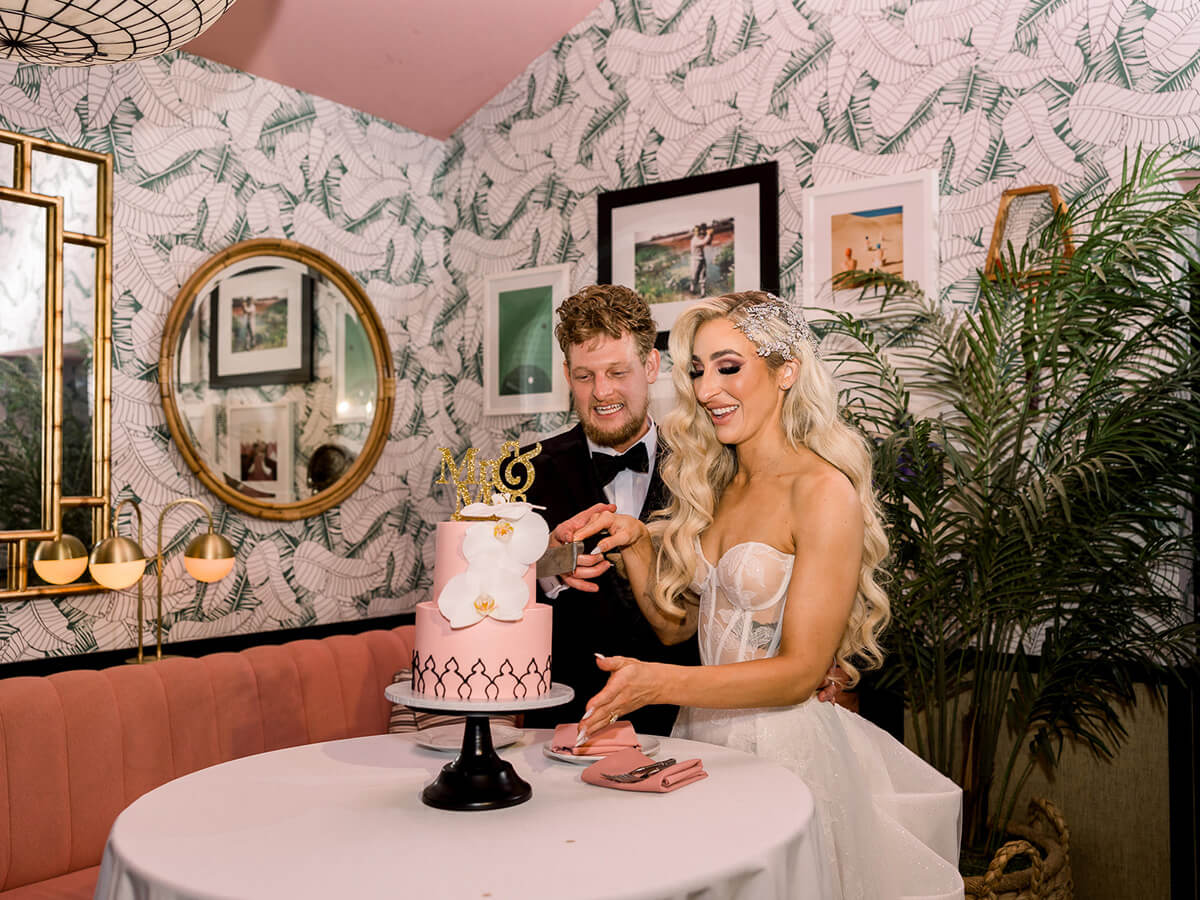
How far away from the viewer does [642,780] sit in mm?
1875

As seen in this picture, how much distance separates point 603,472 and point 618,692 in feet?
4.29

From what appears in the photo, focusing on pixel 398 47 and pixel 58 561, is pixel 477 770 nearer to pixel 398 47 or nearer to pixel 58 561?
pixel 58 561

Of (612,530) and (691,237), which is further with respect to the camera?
(691,237)

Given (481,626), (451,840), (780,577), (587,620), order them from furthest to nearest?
(587,620)
(780,577)
(481,626)
(451,840)

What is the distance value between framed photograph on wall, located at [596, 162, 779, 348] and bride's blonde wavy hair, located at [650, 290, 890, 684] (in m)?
1.79

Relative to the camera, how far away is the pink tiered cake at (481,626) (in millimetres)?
1697

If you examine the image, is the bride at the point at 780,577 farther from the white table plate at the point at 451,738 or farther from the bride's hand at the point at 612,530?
the white table plate at the point at 451,738

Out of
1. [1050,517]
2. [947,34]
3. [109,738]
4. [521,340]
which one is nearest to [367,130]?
[521,340]

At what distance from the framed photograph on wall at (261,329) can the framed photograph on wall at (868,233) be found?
7.21 ft

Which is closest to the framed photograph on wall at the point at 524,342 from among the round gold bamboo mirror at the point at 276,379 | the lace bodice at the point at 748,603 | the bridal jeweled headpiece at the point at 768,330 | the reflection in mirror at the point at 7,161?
the round gold bamboo mirror at the point at 276,379

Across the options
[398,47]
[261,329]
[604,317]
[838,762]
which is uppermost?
[398,47]

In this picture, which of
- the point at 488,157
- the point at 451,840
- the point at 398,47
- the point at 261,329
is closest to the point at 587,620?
the point at 451,840

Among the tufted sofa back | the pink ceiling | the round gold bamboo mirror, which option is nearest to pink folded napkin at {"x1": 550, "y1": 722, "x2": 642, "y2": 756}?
the tufted sofa back

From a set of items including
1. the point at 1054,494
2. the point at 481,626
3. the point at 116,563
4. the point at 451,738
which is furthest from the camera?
the point at 1054,494
